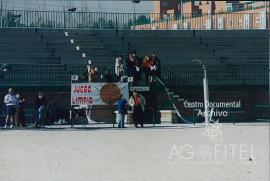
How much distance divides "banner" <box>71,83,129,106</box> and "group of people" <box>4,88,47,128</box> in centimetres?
265

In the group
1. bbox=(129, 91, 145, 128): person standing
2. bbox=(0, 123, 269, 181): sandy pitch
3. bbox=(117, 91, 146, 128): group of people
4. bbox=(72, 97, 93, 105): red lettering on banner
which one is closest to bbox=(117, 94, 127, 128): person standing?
bbox=(117, 91, 146, 128): group of people

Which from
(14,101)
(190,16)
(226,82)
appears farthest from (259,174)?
(190,16)

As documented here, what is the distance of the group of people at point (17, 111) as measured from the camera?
29.7 m

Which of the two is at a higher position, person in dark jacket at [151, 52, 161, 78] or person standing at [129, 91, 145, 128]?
person in dark jacket at [151, 52, 161, 78]

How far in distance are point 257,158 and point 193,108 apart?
19464 millimetres

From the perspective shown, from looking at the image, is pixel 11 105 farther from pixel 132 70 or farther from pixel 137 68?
pixel 137 68

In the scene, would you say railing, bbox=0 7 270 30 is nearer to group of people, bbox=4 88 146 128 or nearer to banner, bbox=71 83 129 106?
banner, bbox=71 83 129 106

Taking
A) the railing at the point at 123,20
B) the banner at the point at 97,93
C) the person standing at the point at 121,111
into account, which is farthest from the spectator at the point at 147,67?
the railing at the point at 123,20

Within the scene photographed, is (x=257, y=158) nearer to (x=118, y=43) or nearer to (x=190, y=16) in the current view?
(x=118, y=43)

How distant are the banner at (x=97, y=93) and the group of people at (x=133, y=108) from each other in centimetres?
113

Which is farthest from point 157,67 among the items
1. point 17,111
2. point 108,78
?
point 17,111

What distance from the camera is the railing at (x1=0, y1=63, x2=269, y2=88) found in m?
34.6

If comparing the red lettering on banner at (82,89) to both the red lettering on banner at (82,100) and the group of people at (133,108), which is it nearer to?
the red lettering on banner at (82,100)

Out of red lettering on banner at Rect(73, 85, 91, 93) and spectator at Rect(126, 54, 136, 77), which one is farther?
spectator at Rect(126, 54, 136, 77)
